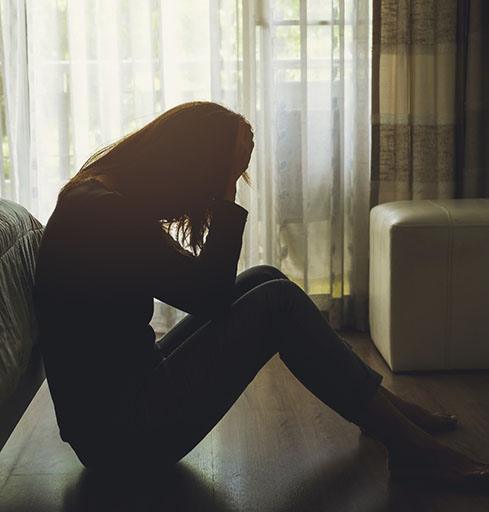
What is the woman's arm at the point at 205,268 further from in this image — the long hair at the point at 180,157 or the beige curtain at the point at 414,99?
the beige curtain at the point at 414,99

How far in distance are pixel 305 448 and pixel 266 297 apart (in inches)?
19.6

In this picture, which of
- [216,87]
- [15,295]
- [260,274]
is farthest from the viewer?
[216,87]

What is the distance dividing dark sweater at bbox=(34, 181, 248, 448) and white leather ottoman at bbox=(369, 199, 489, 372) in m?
1.00

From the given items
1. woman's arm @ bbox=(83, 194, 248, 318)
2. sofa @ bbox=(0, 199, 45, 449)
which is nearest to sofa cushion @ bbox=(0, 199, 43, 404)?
sofa @ bbox=(0, 199, 45, 449)

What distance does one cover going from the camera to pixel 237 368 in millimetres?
1841

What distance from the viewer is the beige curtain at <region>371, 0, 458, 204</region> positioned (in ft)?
10.3

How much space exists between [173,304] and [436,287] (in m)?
1.16

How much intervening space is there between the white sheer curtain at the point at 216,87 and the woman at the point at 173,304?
4.30 ft

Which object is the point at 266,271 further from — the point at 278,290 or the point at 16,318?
the point at 16,318

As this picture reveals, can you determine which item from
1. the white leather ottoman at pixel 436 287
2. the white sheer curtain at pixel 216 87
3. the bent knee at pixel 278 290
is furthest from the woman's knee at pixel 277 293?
the white sheer curtain at pixel 216 87

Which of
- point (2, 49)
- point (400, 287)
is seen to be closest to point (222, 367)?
point (400, 287)

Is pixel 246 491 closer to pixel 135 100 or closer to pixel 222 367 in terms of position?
pixel 222 367

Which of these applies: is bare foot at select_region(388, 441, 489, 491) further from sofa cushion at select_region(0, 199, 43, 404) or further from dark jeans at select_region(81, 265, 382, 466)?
sofa cushion at select_region(0, 199, 43, 404)

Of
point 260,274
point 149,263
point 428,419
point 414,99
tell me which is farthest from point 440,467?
point 414,99
